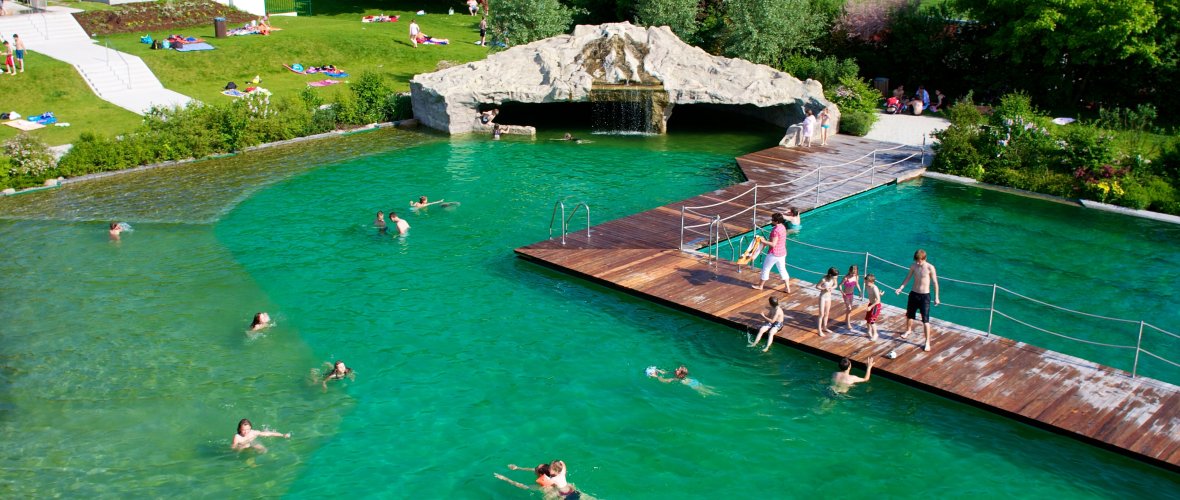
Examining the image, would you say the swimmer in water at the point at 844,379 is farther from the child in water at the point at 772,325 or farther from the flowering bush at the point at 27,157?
the flowering bush at the point at 27,157

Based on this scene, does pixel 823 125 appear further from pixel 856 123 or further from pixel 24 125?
pixel 24 125

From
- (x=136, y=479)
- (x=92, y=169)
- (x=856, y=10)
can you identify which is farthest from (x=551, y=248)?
(x=856, y=10)

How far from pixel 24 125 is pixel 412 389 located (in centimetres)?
2638

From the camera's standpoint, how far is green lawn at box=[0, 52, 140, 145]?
124 feet

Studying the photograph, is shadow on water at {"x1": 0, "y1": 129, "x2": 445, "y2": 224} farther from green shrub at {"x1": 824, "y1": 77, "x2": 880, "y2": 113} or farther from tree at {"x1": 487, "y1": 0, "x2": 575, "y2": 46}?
green shrub at {"x1": 824, "y1": 77, "x2": 880, "y2": 113}

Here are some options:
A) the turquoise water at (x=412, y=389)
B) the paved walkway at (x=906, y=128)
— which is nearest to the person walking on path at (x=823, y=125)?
the paved walkway at (x=906, y=128)

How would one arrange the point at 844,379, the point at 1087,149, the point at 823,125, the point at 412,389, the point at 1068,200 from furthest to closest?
1. the point at 823,125
2. the point at 1087,149
3. the point at 1068,200
4. the point at 412,389
5. the point at 844,379

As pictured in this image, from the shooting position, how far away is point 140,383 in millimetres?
20484

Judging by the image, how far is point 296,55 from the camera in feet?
164

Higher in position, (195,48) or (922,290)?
(195,48)

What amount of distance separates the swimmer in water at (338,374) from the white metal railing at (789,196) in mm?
10014

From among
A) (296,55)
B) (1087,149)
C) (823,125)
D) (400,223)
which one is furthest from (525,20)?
(1087,149)

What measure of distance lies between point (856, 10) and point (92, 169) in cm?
3501

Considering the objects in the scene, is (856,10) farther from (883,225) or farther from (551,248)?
(551,248)
